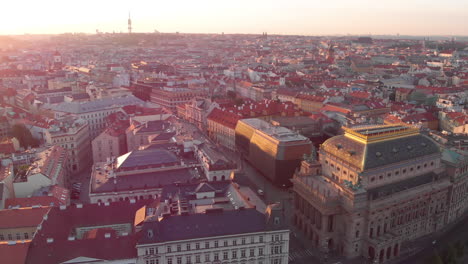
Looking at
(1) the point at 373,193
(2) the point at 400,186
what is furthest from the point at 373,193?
(2) the point at 400,186

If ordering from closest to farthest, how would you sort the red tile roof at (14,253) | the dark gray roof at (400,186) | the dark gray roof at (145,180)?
the red tile roof at (14,253) → the dark gray roof at (400,186) → the dark gray roof at (145,180)

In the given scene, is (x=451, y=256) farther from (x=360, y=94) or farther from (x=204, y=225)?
(x=360, y=94)

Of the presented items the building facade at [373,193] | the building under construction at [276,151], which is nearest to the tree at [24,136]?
the building under construction at [276,151]

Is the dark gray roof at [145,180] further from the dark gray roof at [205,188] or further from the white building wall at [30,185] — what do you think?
the dark gray roof at [205,188]

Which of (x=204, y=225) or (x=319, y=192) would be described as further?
(x=319, y=192)

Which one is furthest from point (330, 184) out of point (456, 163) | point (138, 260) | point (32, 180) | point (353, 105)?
point (353, 105)
